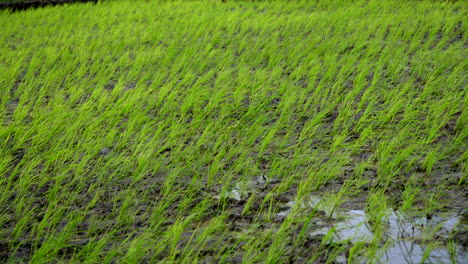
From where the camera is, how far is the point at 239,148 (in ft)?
8.98

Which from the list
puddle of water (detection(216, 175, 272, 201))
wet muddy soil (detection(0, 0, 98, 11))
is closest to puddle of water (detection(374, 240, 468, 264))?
puddle of water (detection(216, 175, 272, 201))

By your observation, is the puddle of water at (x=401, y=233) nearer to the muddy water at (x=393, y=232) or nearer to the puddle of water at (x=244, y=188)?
the muddy water at (x=393, y=232)

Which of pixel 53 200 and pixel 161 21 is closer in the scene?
pixel 53 200

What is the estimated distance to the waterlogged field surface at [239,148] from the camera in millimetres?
1898

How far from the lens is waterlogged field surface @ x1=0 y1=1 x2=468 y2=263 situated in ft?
6.23

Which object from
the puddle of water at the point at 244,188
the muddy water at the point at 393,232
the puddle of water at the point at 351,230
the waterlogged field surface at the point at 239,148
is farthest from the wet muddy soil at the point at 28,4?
the puddle of water at the point at 351,230

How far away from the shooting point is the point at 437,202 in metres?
2.11

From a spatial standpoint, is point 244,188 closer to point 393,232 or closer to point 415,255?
point 393,232

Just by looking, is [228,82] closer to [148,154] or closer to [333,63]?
[333,63]

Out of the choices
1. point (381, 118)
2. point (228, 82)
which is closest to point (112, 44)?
point (228, 82)

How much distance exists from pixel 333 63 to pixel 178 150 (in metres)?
1.94

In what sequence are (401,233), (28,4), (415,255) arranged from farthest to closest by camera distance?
(28,4), (401,233), (415,255)

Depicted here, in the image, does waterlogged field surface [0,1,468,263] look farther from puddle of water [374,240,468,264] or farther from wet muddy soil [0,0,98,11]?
wet muddy soil [0,0,98,11]

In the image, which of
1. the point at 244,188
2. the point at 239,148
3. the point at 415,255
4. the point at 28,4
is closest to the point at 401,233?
the point at 415,255
